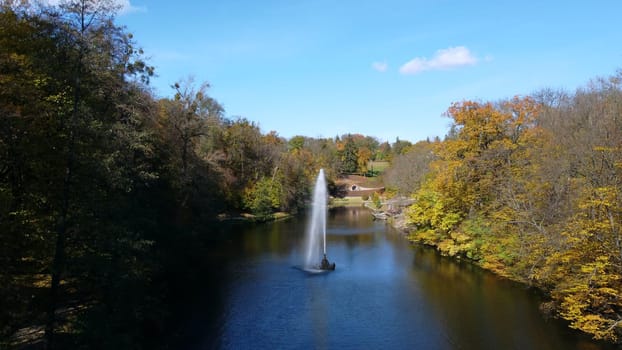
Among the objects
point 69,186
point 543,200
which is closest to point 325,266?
point 543,200

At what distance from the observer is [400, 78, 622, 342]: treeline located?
51.0ft

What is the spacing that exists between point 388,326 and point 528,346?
4.97 metres

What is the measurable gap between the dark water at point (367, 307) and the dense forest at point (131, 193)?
1.54 meters

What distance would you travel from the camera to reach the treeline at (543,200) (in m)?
15.5

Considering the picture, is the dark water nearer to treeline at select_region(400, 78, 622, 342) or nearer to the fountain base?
the fountain base

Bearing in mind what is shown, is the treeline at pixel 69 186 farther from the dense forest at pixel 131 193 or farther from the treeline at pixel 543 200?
the treeline at pixel 543 200

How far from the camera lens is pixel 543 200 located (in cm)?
2081

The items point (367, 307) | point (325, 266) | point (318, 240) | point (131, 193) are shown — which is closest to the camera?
point (131, 193)

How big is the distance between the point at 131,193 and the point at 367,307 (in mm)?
11469

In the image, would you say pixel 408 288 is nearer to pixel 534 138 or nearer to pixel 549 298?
pixel 549 298

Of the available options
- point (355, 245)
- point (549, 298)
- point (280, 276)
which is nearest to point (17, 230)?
point (280, 276)

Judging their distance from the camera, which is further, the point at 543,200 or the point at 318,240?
the point at 318,240

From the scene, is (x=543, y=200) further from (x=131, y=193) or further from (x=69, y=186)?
(x=69, y=186)

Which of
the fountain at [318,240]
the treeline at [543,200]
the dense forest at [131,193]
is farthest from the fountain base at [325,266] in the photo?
the treeline at [543,200]
